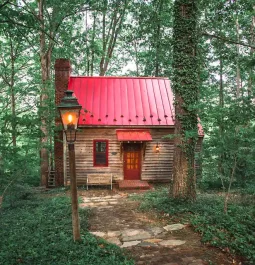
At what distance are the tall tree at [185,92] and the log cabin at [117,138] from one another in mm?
4844

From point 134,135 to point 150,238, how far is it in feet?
25.4

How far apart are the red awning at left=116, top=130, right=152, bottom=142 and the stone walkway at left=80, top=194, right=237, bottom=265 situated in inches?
189

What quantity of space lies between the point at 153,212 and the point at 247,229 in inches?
109

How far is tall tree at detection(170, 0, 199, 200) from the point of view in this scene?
26.6 feet

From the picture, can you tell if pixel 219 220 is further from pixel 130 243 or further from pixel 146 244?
pixel 130 243

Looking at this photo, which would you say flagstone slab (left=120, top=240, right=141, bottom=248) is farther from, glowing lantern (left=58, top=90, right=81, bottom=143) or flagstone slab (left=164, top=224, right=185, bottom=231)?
glowing lantern (left=58, top=90, right=81, bottom=143)

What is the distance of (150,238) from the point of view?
5.79 meters

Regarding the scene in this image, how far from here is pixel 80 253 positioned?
483 cm

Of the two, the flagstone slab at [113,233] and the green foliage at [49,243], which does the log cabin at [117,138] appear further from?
the flagstone slab at [113,233]

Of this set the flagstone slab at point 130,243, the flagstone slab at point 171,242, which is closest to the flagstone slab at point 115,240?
the flagstone slab at point 130,243

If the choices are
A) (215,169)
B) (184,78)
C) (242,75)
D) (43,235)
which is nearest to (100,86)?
(184,78)

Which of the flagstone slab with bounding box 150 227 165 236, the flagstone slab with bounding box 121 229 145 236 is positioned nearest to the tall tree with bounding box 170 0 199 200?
the flagstone slab with bounding box 150 227 165 236

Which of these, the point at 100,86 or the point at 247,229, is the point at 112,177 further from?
the point at 247,229

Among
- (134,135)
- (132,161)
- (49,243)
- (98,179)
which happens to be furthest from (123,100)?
(49,243)
